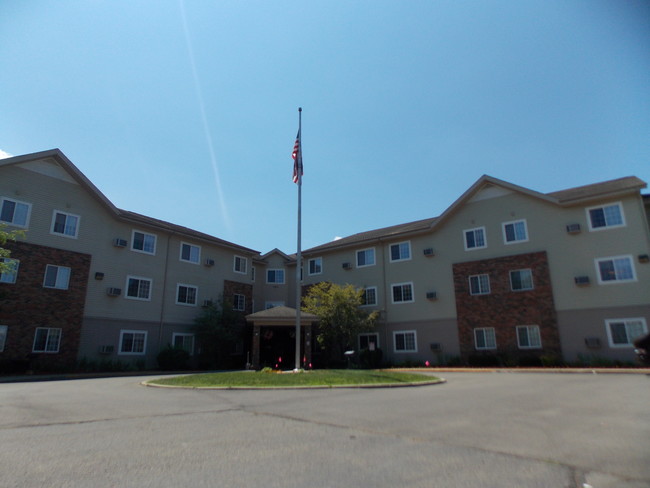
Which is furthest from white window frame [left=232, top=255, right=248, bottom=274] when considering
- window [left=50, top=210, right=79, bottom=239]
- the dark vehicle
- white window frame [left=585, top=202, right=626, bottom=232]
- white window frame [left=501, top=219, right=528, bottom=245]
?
the dark vehicle

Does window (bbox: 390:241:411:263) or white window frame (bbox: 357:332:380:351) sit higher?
window (bbox: 390:241:411:263)

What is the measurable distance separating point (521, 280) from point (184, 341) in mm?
21193

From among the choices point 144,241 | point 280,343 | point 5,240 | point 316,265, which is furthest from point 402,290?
point 5,240

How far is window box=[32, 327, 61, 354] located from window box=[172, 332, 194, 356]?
6.86m

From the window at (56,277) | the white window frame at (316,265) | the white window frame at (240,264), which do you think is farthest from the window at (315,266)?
the window at (56,277)

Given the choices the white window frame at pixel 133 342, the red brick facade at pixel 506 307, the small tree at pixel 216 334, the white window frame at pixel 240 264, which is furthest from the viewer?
the white window frame at pixel 240 264

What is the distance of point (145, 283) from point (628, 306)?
2664 cm

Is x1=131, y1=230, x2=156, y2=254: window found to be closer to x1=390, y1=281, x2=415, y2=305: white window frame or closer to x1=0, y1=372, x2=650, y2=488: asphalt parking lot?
x1=390, y1=281, x2=415, y2=305: white window frame

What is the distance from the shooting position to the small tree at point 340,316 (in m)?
27.4

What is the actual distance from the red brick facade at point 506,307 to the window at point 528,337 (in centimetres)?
19

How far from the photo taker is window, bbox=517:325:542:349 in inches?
906

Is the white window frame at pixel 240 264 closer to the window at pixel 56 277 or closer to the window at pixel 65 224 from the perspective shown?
the window at pixel 65 224

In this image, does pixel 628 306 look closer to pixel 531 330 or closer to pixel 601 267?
pixel 601 267

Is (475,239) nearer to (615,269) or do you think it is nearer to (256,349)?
(615,269)
